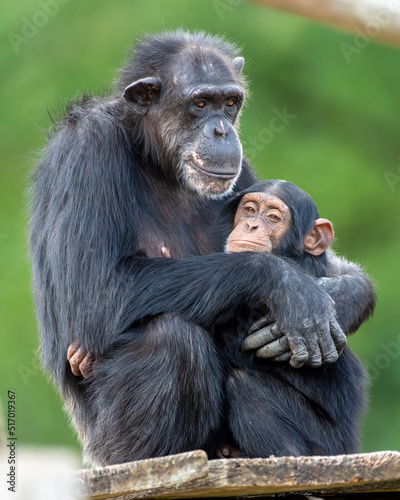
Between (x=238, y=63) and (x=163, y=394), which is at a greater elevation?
(x=238, y=63)

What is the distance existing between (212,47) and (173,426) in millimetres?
2786

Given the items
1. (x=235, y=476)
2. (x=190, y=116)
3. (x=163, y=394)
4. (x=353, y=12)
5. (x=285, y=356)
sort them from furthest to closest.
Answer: (x=190, y=116) → (x=353, y=12) → (x=285, y=356) → (x=163, y=394) → (x=235, y=476)

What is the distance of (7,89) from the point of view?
40.7 ft

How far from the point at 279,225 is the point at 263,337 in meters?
0.94

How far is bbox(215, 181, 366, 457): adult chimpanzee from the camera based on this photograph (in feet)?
16.7

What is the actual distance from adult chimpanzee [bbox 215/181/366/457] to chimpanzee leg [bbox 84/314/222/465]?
0.68 ft

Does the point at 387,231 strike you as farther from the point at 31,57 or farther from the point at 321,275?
the point at 321,275

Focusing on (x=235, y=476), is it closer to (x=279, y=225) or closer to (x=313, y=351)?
(x=313, y=351)

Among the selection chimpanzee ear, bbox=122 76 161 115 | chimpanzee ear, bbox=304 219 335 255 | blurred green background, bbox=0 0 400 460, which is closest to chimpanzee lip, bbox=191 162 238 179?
chimpanzee ear, bbox=122 76 161 115

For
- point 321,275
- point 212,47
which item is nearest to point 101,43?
point 212,47

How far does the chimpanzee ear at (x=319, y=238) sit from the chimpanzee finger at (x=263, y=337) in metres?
0.89

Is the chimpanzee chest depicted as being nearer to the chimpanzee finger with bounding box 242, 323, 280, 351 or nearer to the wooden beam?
the chimpanzee finger with bounding box 242, 323, 280, 351

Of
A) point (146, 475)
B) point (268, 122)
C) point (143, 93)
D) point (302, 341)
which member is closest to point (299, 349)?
point (302, 341)

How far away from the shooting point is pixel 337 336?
17.1 ft
